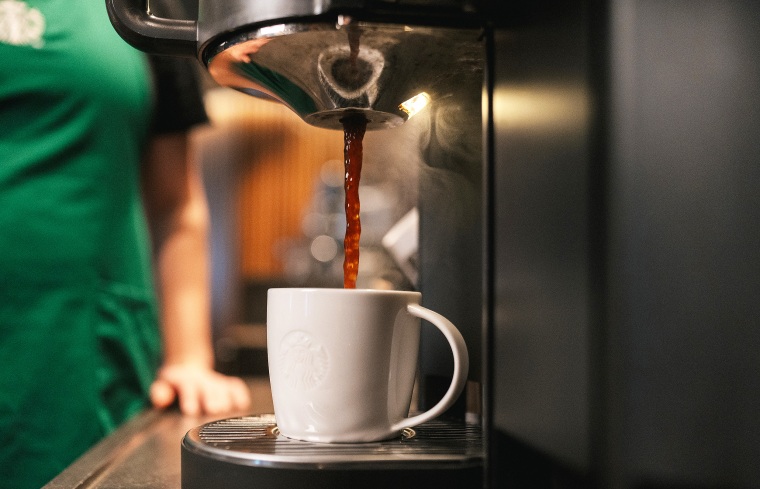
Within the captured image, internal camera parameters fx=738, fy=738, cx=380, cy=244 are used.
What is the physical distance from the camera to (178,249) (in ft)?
3.82

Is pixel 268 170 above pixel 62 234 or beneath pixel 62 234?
above

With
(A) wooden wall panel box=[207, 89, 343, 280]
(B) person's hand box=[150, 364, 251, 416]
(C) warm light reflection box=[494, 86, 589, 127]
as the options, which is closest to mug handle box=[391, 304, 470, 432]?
(C) warm light reflection box=[494, 86, 589, 127]

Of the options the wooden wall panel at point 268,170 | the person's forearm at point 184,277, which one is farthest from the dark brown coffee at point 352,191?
the wooden wall panel at point 268,170

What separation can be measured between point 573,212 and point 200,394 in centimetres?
60

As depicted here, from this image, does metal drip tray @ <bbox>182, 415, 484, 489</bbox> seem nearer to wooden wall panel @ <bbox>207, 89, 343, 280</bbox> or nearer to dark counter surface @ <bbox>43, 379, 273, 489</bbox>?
dark counter surface @ <bbox>43, 379, 273, 489</bbox>

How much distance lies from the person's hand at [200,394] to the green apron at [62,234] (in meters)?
0.11

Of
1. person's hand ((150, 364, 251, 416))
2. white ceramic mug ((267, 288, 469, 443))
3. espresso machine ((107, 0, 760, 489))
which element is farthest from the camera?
person's hand ((150, 364, 251, 416))

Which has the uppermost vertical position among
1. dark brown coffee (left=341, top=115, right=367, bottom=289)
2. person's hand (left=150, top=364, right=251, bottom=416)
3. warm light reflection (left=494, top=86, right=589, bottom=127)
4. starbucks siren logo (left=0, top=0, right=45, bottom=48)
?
starbucks siren logo (left=0, top=0, right=45, bottom=48)

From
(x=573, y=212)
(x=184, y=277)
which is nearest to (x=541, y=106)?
(x=573, y=212)

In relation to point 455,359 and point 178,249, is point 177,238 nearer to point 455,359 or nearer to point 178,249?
point 178,249

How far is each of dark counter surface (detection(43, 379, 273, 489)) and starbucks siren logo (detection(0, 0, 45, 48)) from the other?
1.52 ft

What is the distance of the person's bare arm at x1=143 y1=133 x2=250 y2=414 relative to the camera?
1.10 m

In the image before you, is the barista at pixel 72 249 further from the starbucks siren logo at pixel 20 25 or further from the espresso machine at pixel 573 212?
the espresso machine at pixel 573 212

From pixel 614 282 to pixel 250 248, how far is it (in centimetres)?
415
